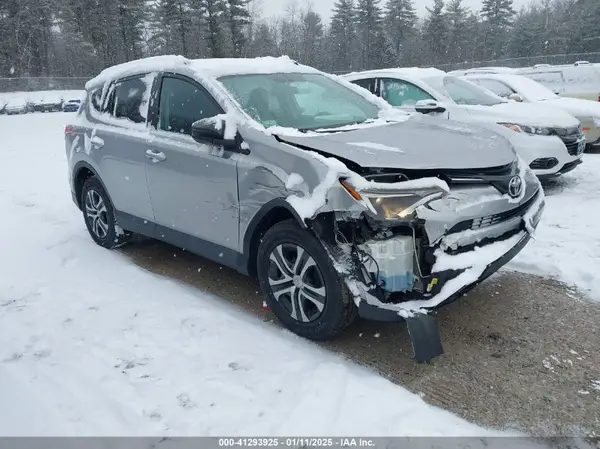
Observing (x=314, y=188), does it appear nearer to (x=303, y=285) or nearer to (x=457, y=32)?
(x=303, y=285)

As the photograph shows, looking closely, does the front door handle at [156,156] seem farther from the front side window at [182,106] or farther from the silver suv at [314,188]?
the front side window at [182,106]

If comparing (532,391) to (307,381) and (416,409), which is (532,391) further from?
(307,381)

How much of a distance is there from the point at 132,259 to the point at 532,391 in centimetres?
389

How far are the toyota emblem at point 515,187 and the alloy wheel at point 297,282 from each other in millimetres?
1378

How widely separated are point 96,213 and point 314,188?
333cm

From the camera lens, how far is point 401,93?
25.8 feet

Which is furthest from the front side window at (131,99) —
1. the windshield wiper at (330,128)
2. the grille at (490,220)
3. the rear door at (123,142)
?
the grille at (490,220)

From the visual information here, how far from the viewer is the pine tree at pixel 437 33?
61375mm

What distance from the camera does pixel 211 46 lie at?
51.3 meters

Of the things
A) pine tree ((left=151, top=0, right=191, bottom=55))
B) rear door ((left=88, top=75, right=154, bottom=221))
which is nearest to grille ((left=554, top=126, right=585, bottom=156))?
rear door ((left=88, top=75, right=154, bottom=221))

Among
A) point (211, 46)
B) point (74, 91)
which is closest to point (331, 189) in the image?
point (74, 91)

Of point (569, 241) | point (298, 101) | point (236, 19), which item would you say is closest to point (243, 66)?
point (298, 101)

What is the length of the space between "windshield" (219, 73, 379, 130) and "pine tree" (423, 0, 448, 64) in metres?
60.7

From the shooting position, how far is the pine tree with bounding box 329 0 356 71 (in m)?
65.6
